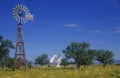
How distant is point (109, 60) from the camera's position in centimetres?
10869

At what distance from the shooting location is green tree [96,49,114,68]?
10800cm

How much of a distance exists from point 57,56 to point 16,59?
40.2 meters

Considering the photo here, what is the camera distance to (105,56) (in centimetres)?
10806

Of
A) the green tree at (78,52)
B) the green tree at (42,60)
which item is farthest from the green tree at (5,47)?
the green tree at (42,60)

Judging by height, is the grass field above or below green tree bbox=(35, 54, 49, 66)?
below

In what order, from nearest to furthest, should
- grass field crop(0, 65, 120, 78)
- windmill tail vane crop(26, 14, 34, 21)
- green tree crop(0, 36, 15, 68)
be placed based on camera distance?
grass field crop(0, 65, 120, 78), windmill tail vane crop(26, 14, 34, 21), green tree crop(0, 36, 15, 68)

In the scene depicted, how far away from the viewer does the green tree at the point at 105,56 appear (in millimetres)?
108000

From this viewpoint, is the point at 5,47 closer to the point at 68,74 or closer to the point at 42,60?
the point at 42,60

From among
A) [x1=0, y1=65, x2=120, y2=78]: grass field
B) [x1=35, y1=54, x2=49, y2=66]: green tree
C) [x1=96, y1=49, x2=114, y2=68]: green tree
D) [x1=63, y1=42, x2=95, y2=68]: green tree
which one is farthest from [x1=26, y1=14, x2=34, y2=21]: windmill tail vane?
[x1=35, y1=54, x2=49, y2=66]: green tree

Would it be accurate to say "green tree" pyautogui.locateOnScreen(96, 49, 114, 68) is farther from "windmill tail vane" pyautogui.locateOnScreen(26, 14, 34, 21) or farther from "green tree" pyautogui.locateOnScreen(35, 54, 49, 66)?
"windmill tail vane" pyautogui.locateOnScreen(26, 14, 34, 21)

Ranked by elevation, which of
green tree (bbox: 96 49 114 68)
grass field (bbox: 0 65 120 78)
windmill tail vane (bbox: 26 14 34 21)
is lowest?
grass field (bbox: 0 65 120 78)

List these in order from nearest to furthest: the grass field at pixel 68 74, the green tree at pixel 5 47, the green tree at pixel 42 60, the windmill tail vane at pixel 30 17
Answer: the grass field at pixel 68 74 < the windmill tail vane at pixel 30 17 < the green tree at pixel 5 47 < the green tree at pixel 42 60

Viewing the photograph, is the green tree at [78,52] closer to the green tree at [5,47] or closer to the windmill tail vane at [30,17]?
the green tree at [5,47]

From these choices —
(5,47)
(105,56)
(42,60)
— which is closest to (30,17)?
(5,47)
